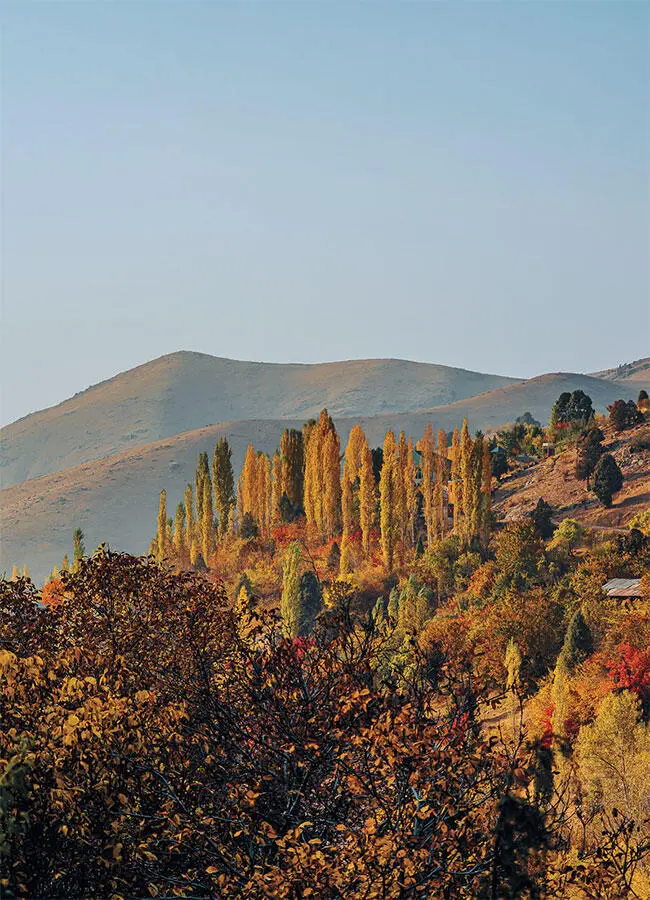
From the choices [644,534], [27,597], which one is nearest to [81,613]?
[27,597]

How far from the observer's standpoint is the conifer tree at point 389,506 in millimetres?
67312

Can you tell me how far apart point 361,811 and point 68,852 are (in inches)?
152

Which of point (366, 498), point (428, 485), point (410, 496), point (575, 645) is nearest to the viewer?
point (575, 645)

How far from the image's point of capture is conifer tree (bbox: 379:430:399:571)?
67.3 metres

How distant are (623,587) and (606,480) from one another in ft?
52.9

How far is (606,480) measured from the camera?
63.3m

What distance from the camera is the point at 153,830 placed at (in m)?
14.2

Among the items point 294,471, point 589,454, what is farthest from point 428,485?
point 294,471

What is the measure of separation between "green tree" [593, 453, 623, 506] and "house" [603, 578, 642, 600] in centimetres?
1386

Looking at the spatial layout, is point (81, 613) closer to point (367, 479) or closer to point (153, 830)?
point (153, 830)

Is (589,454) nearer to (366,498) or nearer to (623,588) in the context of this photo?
(366,498)

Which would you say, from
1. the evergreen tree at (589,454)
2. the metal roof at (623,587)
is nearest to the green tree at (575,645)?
the metal roof at (623,587)

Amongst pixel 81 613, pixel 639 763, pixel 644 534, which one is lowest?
pixel 639 763

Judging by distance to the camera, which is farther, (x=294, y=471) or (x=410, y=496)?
(x=294, y=471)
